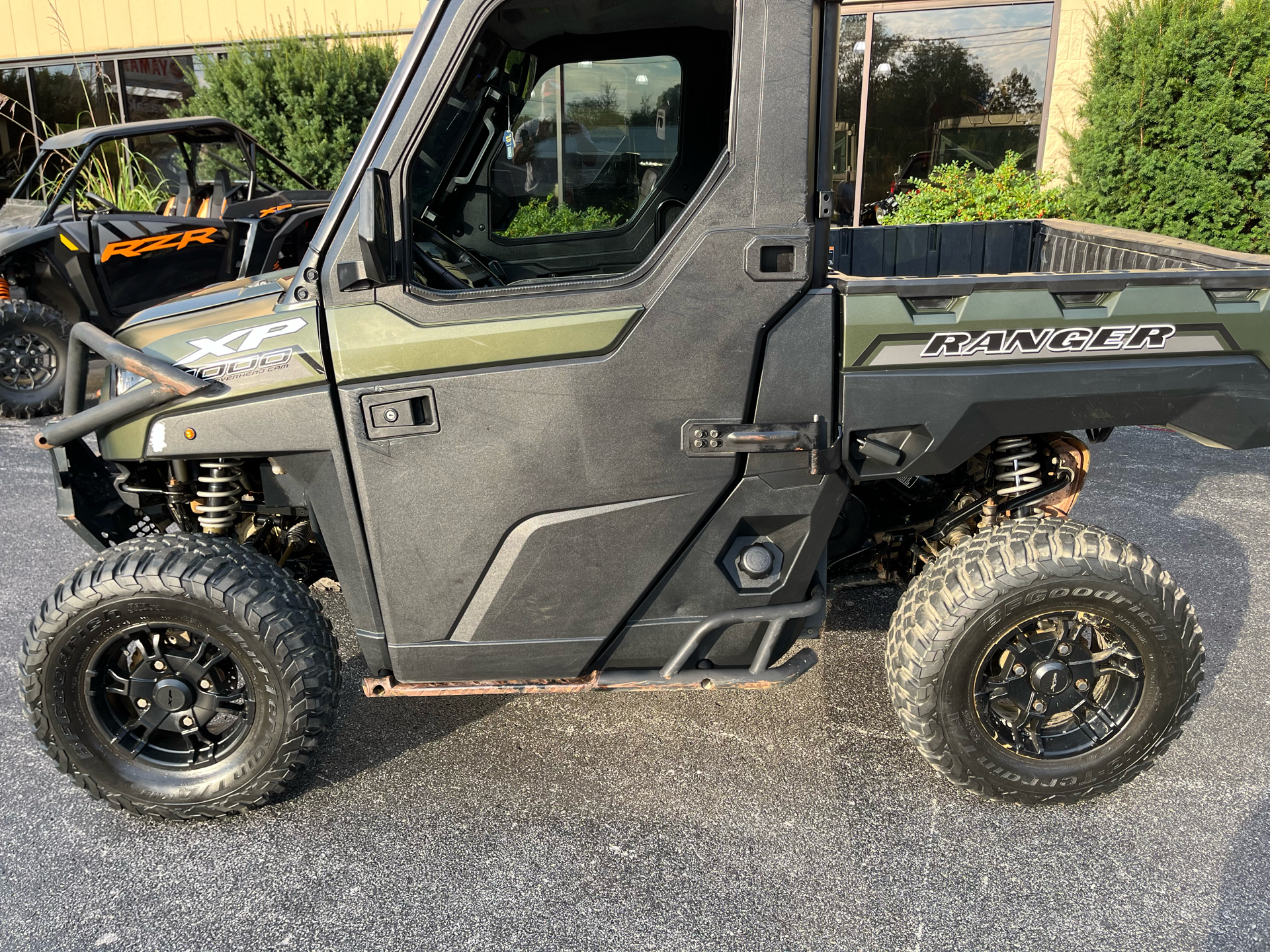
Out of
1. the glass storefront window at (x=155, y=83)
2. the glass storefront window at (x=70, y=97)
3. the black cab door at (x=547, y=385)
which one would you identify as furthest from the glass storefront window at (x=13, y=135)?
the black cab door at (x=547, y=385)

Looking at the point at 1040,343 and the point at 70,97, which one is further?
the point at 70,97

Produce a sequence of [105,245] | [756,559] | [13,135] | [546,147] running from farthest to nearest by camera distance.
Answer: [13,135] → [105,245] → [546,147] → [756,559]

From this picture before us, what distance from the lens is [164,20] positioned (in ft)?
42.5

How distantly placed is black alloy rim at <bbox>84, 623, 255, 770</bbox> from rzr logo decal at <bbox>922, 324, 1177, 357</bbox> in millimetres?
2165

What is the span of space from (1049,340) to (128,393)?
2.50 metres

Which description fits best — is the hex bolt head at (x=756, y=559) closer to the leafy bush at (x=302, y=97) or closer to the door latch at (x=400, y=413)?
the door latch at (x=400, y=413)

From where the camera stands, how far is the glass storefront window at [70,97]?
13.9 meters

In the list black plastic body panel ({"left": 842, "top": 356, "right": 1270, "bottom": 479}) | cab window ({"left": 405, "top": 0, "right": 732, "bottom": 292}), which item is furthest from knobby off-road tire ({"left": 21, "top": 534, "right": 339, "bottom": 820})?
black plastic body panel ({"left": 842, "top": 356, "right": 1270, "bottom": 479})

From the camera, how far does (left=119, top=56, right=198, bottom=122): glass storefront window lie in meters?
13.3

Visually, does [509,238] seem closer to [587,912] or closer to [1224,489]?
[587,912]

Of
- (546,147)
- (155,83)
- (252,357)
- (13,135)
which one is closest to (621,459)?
(252,357)

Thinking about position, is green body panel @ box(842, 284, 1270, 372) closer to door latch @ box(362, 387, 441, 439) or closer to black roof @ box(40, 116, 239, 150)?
door latch @ box(362, 387, 441, 439)

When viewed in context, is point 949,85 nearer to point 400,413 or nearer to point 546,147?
point 546,147

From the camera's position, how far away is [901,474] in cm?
257
